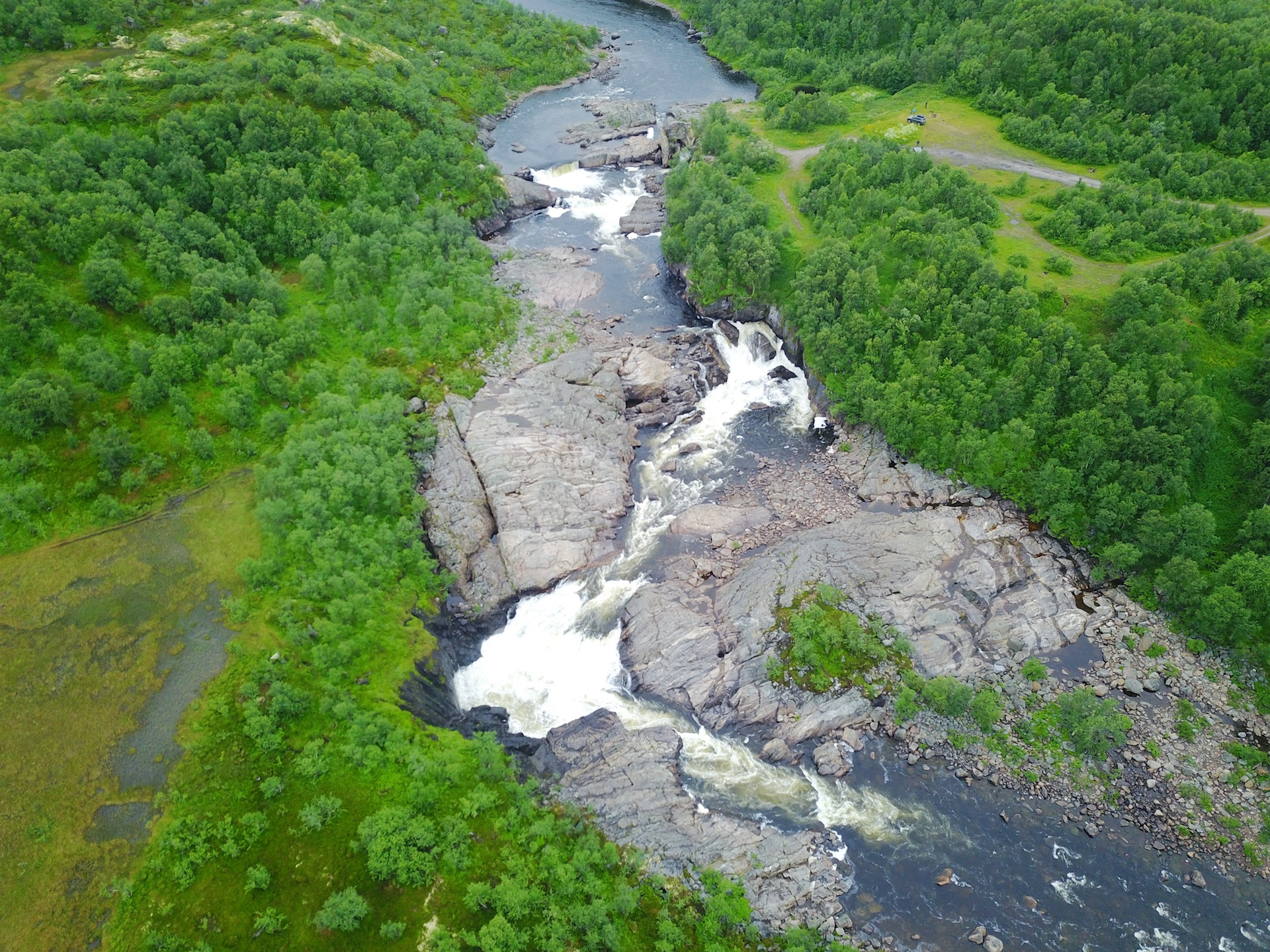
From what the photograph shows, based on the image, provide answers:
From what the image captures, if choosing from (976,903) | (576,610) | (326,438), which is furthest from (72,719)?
(976,903)

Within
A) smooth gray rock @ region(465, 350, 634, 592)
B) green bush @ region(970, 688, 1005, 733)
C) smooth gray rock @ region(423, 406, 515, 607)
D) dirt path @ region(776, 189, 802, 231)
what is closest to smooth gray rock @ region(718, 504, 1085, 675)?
green bush @ region(970, 688, 1005, 733)

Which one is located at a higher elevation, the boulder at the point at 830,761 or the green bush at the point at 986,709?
the green bush at the point at 986,709

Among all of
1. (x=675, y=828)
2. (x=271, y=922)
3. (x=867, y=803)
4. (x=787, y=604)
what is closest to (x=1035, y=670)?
(x=867, y=803)

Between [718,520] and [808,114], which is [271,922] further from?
[808,114]

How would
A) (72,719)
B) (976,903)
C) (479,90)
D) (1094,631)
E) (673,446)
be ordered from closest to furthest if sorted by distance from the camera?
(976,903) < (72,719) < (1094,631) < (673,446) < (479,90)

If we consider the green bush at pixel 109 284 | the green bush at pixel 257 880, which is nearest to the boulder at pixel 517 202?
the green bush at pixel 109 284

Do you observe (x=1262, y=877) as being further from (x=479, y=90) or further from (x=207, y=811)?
(x=479, y=90)

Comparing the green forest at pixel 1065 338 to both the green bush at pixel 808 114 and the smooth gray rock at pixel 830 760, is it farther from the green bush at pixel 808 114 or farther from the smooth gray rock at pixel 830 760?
the smooth gray rock at pixel 830 760
